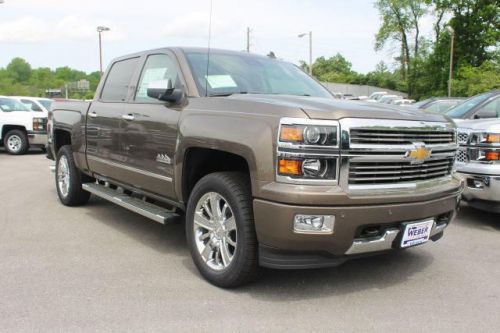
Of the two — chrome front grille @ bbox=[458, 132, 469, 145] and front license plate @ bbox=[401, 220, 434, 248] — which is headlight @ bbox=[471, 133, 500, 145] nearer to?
chrome front grille @ bbox=[458, 132, 469, 145]

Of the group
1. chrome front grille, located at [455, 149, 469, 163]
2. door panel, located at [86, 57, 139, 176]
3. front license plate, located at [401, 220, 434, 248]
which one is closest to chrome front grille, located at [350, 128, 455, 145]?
front license plate, located at [401, 220, 434, 248]

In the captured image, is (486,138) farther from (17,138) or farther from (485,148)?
(17,138)

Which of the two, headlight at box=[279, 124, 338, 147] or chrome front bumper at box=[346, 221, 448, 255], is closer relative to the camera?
headlight at box=[279, 124, 338, 147]

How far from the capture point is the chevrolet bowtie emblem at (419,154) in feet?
12.2

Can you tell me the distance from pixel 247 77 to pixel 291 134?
1.57m

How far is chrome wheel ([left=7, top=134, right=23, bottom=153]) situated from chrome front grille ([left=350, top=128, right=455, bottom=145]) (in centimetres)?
1372

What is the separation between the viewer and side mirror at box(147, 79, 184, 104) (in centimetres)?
438

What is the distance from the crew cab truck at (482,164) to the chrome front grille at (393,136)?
1.97 meters

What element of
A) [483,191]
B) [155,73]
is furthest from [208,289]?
[483,191]

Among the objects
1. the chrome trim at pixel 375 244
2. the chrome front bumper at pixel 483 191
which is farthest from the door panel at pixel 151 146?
the chrome front bumper at pixel 483 191

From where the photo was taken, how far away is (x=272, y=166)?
Result: 136 inches

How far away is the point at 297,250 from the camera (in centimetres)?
354

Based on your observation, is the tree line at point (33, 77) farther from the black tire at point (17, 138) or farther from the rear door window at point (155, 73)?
the rear door window at point (155, 73)

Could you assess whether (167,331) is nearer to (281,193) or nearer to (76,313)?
(76,313)
